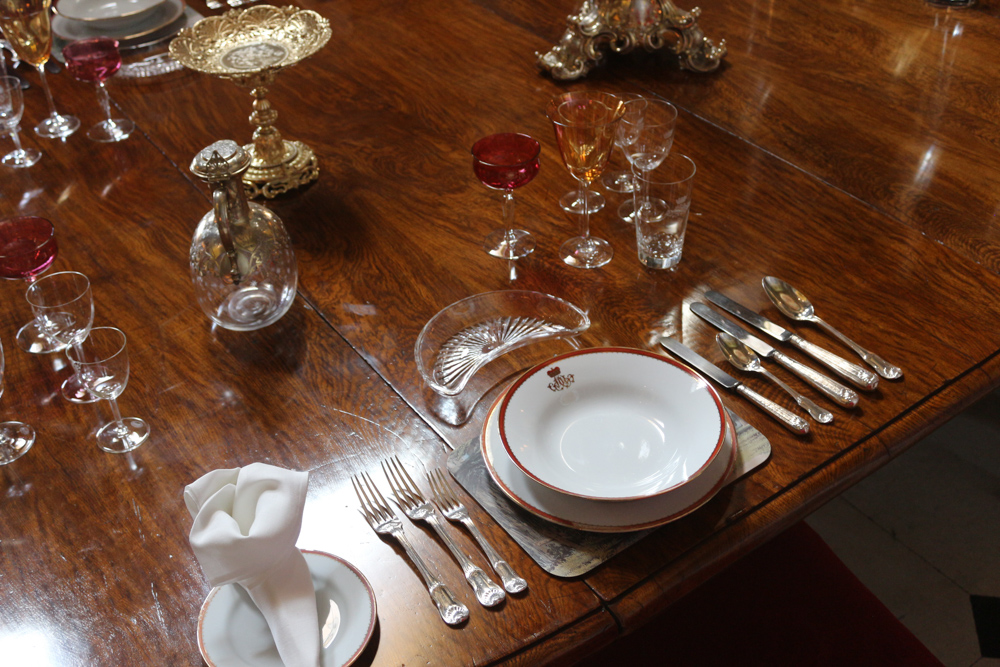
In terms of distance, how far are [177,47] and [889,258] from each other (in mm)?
1125

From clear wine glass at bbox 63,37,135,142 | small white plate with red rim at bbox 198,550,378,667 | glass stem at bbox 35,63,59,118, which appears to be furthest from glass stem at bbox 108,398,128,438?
glass stem at bbox 35,63,59,118

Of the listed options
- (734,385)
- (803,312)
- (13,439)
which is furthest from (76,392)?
(803,312)

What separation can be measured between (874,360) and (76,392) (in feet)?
3.02

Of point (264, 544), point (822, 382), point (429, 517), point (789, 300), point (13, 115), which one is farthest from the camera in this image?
point (13, 115)

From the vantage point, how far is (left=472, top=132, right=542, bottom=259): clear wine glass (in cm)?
115

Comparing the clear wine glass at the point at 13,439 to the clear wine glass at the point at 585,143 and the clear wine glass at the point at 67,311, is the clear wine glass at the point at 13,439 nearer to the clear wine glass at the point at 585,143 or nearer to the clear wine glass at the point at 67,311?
the clear wine glass at the point at 67,311

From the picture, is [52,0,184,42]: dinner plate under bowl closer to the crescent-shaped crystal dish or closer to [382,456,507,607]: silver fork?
the crescent-shaped crystal dish

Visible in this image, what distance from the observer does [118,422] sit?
981mm

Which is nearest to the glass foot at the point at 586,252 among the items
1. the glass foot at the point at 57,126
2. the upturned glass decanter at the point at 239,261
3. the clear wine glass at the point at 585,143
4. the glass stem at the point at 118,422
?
the clear wine glass at the point at 585,143

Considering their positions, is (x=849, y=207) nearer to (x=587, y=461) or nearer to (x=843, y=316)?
(x=843, y=316)

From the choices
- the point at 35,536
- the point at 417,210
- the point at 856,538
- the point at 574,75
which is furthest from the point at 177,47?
the point at 856,538

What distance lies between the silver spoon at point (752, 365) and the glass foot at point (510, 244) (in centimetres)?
31

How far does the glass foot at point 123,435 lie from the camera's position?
37.6 inches

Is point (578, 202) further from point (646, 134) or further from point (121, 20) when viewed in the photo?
point (121, 20)
